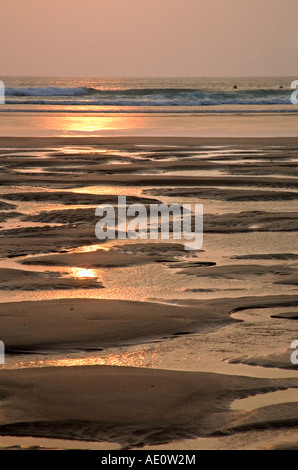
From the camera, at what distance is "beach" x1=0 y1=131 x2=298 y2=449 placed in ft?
14.0

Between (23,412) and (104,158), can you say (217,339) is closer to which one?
(23,412)

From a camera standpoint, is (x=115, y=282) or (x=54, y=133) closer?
(x=115, y=282)

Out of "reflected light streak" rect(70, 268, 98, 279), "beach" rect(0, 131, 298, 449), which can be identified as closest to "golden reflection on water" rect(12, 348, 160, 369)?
"beach" rect(0, 131, 298, 449)

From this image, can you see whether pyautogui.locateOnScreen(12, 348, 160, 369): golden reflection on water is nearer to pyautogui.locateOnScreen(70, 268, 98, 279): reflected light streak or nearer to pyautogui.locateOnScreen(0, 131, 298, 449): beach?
pyautogui.locateOnScreen(0, 131, 298, 449): beach

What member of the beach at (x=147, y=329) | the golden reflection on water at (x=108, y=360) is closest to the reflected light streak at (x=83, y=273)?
the beach at (x=147, y=329)

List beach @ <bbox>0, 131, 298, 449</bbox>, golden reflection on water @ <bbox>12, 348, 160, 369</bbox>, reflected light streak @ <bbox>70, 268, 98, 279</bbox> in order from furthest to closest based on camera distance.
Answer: reflected light streak @ <bbox>70, 268, 98, 279</bbox> → golden reflection on water @ <bbox>12, 348, 160, 369</bbox> → beach @ <bbox>0, 131, 298, 449</bbox>

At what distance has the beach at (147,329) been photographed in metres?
4.28

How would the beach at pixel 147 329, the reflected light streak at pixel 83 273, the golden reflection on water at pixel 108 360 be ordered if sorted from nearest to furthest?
1. the beach at pixel 147 329
2. the golden reflection on water at pixel 108 360
3. the reflected light streak at pixel 83 273

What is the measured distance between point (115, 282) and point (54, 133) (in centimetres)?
2037

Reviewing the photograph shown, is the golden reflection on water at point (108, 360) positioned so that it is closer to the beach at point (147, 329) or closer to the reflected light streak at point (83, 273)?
the beach at point (147, 329)

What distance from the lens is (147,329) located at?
229 inches

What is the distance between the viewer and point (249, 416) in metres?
4.37

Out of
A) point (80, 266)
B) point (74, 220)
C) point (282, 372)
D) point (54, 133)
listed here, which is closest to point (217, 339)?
point (282, 372)
